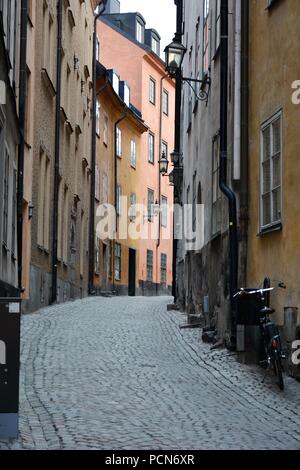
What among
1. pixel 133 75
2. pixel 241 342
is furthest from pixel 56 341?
pixel 133 75

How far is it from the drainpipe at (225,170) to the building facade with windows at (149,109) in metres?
30.8

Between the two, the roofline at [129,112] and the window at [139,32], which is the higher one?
the window at [139,32]

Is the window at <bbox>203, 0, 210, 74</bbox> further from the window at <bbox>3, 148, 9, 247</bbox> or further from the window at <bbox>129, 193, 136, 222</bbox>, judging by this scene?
the window at <bbox>129, 193, 136, 222</bbox>

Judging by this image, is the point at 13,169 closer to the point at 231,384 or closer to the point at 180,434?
the point at 231,384

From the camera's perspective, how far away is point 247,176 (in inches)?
505

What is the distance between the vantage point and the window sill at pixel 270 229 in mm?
11054

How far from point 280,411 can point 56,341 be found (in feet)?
18.2

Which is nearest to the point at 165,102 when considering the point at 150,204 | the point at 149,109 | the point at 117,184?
the point at 149,109

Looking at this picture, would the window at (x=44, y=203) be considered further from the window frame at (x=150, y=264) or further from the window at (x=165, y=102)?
the window at (x=165, y=102)

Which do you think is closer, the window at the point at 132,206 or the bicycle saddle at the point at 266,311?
the bicycle saddle at the point at 266,311

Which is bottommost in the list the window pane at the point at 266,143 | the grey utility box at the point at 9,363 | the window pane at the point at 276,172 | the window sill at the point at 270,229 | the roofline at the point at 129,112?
the grey utility box at the point at 9,363

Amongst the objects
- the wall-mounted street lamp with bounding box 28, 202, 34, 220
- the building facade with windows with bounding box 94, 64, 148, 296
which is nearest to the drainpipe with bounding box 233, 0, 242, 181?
the wall-mounted street lamp with bounding box 28, 202, 34, 220

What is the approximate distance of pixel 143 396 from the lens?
9.18 meters

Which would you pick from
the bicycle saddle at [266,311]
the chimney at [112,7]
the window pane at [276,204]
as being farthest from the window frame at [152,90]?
the bicycle saddle at [266,311]
